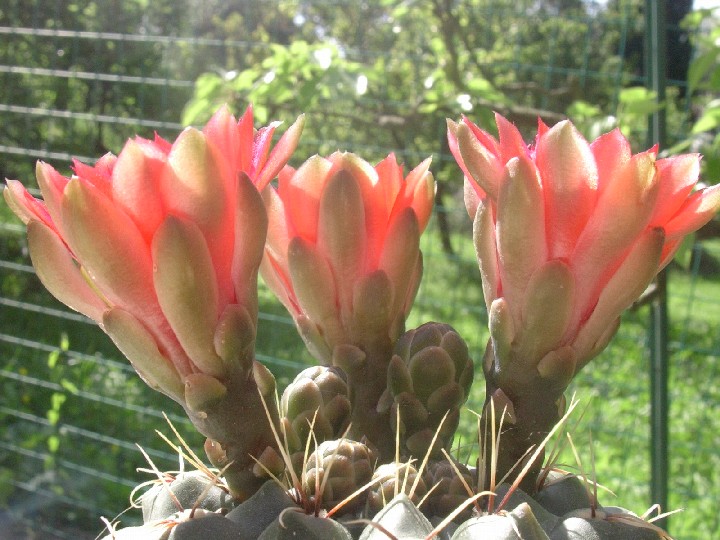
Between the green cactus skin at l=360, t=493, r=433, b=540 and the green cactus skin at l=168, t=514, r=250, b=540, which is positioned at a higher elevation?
the green cactus skin at l=360, t=493, r=433, b=540

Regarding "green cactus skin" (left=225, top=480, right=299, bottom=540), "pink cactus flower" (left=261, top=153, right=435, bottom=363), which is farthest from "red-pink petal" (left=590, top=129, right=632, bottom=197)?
"green cactus skin" (left=225, top=480, right=299, bottom=540)

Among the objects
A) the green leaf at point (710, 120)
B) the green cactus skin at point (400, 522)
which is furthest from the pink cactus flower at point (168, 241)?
the green leaf at point (710, 120)

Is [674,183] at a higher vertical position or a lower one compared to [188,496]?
higher

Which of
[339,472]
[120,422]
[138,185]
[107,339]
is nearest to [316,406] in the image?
[339,472]

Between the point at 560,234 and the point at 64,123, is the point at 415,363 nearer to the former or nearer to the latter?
the point at 560,234

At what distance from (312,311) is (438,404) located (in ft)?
0.30

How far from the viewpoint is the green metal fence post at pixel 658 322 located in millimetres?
Answer: 1577

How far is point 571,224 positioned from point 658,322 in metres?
1.32

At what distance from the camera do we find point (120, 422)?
8.36ft

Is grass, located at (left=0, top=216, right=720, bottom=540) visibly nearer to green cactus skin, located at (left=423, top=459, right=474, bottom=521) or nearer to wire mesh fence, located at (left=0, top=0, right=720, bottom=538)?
wire mesh fence, located at (left=0, top=0, right=720, bottom=538)

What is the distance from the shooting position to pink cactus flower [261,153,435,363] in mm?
457

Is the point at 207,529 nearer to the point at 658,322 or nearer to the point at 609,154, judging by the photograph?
the point at 609,154

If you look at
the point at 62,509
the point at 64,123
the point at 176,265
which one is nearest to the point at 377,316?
the point at 176,265

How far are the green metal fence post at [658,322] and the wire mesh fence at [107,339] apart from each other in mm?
127
